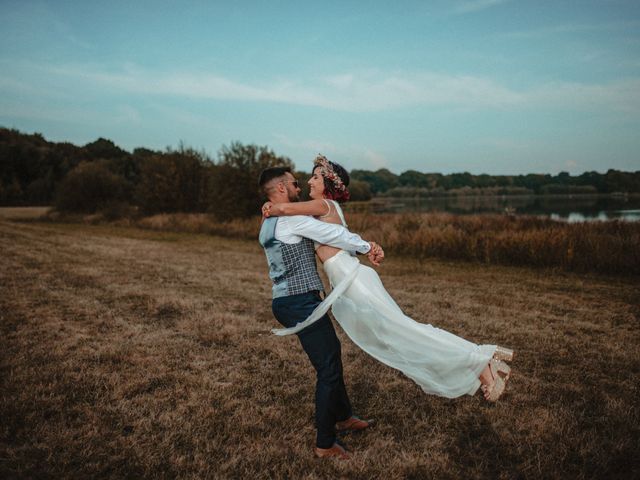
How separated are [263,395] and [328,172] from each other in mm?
2431

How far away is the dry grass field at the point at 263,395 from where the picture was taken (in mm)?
3131

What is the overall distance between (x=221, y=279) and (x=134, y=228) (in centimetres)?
2097

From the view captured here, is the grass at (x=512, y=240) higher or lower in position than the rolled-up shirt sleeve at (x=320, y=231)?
lower

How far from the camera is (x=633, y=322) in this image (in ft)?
22.3

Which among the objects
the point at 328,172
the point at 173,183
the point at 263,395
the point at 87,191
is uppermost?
the point at 173,183

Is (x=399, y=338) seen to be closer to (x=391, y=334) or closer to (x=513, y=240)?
(x=391, y=334)

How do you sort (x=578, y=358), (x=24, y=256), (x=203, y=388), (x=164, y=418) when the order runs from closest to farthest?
1. (x=164, y=418)
2. (x=203, y=388)
3. (x=578, y=358)
4. (x=24, y=256)

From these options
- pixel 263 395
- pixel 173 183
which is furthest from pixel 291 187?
pixel 173 183

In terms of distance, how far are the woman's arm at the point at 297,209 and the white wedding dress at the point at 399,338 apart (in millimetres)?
383

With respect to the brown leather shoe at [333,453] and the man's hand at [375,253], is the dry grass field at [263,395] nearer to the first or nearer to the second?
the brown leather shoe at [333,453]

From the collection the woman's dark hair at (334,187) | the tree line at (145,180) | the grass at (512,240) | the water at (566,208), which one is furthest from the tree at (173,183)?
the woman's dark hair at (334,187)

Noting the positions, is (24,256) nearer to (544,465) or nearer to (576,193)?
(544,465)

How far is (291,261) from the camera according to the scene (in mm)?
3051

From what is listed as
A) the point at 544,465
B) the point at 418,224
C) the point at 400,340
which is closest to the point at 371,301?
the point at 400,340
